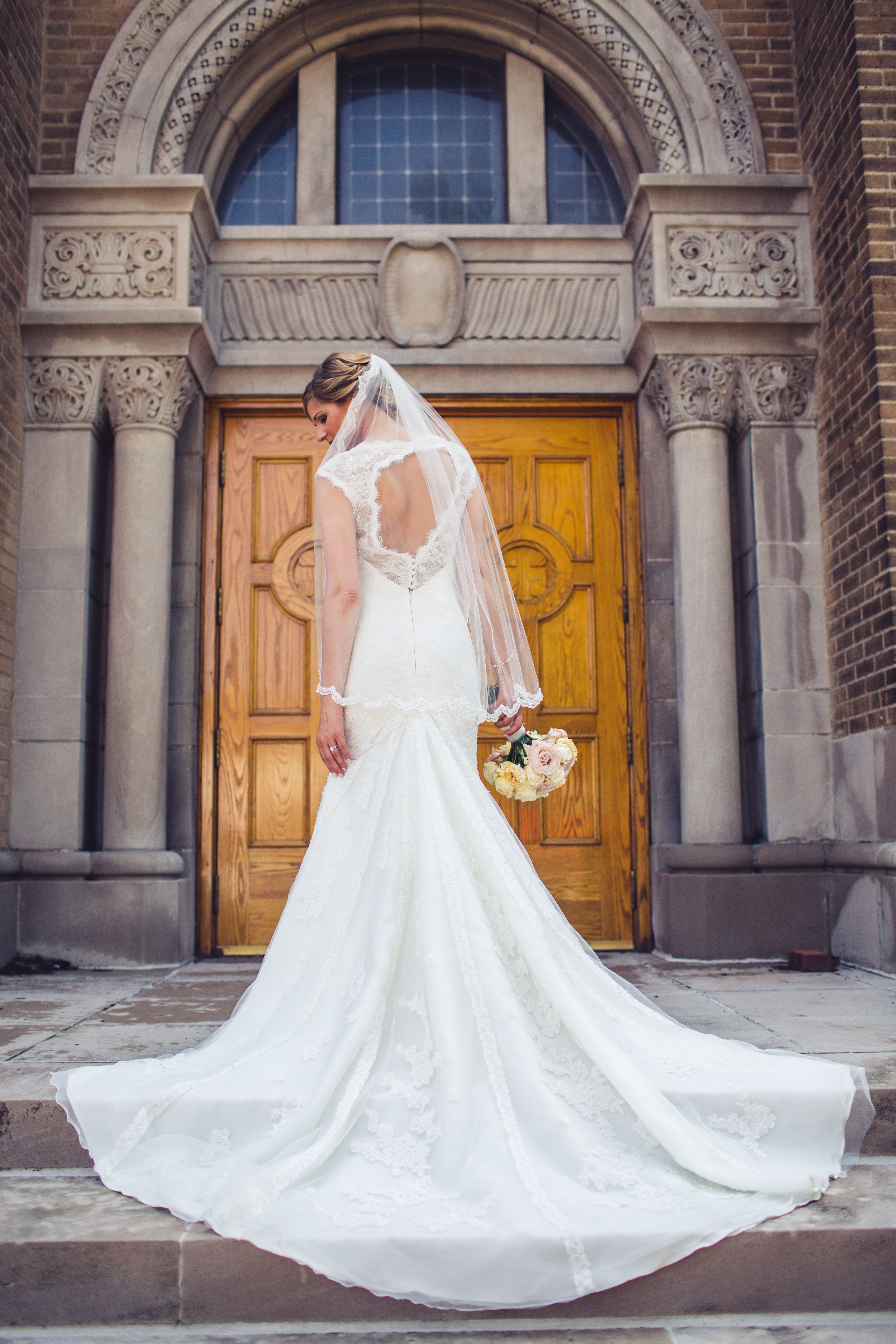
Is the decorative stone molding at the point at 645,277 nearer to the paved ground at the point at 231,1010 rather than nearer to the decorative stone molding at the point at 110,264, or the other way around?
the decorative stone molding at the point at 110,264

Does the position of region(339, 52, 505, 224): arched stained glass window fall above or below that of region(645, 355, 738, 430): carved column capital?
above

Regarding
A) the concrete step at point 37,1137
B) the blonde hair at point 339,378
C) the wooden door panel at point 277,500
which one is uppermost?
the wooden door panel at point 277,500

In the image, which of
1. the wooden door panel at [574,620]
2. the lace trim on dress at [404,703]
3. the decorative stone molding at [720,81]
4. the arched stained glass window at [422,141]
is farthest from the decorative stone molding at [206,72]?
the lace trim on dress at [404,703]

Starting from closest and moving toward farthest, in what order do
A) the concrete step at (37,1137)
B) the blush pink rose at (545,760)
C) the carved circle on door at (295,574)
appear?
the concrete step at (37,1137)
the blush pink rose at (545,760)
the carved circle on door at (295,574)

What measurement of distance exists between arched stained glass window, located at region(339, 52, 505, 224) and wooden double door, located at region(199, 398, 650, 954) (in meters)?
1.34

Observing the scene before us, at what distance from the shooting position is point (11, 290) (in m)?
5.43

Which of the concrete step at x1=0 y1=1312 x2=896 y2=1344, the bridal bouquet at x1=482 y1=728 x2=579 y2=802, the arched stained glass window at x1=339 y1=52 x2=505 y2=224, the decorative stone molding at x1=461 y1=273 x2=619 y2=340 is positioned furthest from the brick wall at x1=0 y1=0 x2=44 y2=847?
the concrete step at x1=0 y1=1312 x2=896 y2=1344

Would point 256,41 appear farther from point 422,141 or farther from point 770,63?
point 770,63

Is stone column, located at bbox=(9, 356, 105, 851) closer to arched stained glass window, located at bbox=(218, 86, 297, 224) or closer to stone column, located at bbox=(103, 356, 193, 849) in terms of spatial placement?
stone column, located at bbox=(103, 356, 193, 849)

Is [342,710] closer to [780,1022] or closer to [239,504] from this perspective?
[780,1022]

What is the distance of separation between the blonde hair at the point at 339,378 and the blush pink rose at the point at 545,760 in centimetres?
126

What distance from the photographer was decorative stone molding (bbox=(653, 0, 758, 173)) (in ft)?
18.9

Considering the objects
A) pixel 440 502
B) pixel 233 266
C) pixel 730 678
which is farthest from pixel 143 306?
pixel 730 678

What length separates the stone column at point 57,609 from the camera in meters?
5.31
